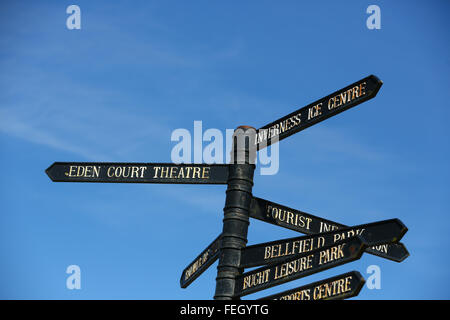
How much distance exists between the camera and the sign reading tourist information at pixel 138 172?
345 inches

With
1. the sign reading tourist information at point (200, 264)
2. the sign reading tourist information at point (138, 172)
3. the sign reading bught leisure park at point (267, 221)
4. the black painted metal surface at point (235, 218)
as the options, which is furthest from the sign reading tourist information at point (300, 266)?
the sign reading tourist information at point (138, 172)

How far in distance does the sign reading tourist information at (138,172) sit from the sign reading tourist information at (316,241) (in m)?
1.19

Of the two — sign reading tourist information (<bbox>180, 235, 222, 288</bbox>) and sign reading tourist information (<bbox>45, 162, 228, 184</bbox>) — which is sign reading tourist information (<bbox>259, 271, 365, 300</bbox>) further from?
sign reading tourist information (<bbox>45, 162, 228, 184</bbox>)

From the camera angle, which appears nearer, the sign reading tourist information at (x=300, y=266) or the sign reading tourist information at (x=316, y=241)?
the sign reading tourist information at (x=316, y=241)

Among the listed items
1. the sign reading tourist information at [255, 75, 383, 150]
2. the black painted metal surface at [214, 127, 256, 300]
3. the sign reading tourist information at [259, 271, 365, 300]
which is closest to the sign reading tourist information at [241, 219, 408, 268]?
the black painted metal surface at [214, 127, 256, 300]

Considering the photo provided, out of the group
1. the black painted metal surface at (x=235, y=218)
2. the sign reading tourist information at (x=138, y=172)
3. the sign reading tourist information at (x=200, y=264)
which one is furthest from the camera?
the sign reading tourist information at (x=138, y=172)

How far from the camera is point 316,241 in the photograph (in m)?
7.57

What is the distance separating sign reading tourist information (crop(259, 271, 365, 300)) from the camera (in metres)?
6.33

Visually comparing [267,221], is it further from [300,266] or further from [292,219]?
[300,266]

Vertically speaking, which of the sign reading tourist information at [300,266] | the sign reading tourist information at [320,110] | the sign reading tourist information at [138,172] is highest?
the sign reading tourist information at [320,110]

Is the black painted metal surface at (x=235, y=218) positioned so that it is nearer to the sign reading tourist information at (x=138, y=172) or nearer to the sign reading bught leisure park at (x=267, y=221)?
the sign reading bught leisure park at (x=267, y=221)

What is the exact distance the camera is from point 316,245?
24.8 ft
